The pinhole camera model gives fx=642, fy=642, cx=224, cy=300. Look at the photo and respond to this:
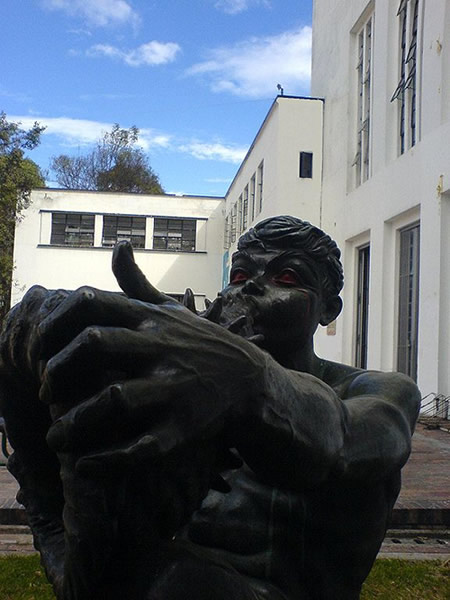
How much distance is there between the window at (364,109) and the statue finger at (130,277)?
15.8 m

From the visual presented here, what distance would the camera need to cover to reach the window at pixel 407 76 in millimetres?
13102

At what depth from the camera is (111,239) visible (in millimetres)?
31625

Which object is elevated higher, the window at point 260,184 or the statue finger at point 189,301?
the window at point 260,184

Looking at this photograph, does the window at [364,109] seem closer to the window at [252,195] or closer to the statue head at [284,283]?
the window at [252,195]

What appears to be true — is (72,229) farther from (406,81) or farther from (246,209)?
(406,81)

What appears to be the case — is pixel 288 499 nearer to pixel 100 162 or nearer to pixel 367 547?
pixel 367 547

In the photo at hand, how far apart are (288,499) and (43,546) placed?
0.46 meters

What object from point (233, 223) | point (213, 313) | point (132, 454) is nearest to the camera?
point (132, 454)

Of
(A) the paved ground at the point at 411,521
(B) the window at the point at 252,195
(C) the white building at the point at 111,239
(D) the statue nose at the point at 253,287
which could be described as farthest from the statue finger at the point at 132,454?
(C) the white building at the point at 111,239

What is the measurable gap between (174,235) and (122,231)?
100 inches

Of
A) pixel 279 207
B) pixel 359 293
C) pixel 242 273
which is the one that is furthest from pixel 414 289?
pixel 242 273

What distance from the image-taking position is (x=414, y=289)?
1294cm

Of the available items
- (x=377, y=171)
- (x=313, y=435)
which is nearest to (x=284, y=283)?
(x=313, y=435)

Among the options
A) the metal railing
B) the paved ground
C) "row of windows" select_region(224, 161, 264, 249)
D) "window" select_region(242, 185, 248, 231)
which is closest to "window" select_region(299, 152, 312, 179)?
"row of windows" select_region(224, 161, 264, 249)
